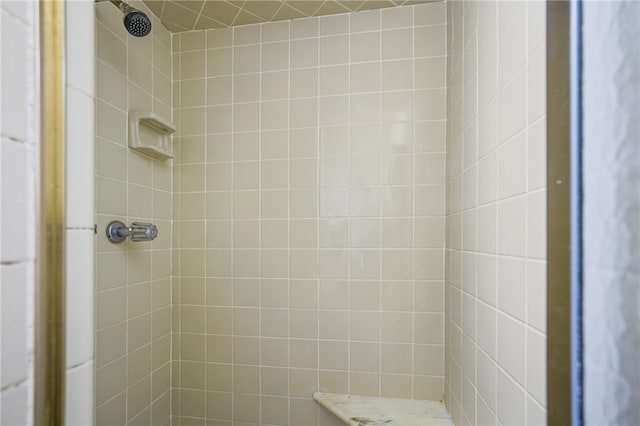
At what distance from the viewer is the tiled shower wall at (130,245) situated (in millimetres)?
1234

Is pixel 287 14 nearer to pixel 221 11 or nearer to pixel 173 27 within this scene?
pixel 221 11

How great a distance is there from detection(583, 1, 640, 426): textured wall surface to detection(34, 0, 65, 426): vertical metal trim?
2.11 feet

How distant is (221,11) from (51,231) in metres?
1.43

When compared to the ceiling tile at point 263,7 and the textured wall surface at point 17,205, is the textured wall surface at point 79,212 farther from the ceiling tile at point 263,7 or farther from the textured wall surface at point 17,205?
the ceiling tile at point 263,7

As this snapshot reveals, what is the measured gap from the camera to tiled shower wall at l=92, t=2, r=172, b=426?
1234 mm

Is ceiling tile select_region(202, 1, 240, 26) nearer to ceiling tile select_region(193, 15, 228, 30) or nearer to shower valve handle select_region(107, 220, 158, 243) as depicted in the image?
ceiling tile select_region(193, 15, 228, 30)

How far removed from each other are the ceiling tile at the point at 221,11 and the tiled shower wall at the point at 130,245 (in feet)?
0.86

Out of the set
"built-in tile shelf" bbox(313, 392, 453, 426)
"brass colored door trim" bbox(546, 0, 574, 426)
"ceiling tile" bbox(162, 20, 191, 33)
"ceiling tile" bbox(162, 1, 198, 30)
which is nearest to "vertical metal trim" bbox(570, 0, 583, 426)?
"brass colored door trim" bbox(546, 0, 574, 426)

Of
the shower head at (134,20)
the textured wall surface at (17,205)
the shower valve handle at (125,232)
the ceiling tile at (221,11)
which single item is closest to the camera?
the textured wall surface at (17,205)

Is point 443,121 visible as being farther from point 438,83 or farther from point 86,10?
point 86,10

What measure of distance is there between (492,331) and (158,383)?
145 cm

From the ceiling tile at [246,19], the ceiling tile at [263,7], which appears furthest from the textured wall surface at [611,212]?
the ceiling tile at [246,19]

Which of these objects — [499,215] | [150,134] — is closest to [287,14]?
[150,134]

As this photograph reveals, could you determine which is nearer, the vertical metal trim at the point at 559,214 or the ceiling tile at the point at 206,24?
the vertical metal trim at the point at 559,214
